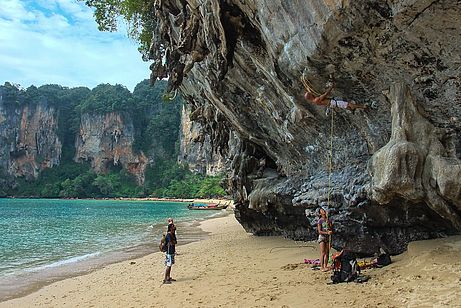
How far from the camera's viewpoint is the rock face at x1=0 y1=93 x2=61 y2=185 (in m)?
105

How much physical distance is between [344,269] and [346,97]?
3190 millimetres

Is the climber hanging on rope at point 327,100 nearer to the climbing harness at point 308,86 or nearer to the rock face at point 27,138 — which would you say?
the climbing harness at point 308,86

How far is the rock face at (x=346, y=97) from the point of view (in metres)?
6.15

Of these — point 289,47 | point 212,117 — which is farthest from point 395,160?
point 212,117

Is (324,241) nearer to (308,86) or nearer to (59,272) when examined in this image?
(308,86)

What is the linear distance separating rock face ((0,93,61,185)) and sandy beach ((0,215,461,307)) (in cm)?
10692

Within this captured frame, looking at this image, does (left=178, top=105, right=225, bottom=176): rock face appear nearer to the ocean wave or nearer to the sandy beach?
the ocean wave

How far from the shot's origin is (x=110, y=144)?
109m

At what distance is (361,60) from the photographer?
6852 millimetres

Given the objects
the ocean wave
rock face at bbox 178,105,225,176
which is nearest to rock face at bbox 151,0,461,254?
the ocean wave

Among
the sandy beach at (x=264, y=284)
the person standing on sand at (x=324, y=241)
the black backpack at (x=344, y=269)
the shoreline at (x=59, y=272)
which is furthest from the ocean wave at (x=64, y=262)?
the black backpack at (x=344, y=269)

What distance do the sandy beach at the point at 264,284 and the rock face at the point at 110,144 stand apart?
3848 inches

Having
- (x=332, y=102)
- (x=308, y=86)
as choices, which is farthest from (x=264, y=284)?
(x=308, y=86)

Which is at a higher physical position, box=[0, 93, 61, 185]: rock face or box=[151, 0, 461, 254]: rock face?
box=[0, 93, 61, 185]: rock face
